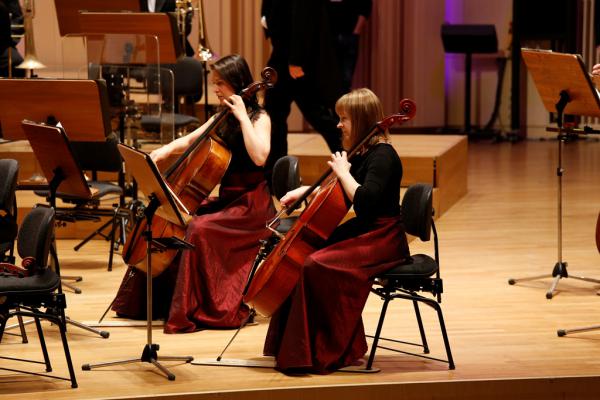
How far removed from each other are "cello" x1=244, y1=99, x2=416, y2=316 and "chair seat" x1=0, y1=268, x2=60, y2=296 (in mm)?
731

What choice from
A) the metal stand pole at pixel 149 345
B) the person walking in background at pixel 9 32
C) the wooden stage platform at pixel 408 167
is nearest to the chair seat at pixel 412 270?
the metal stand pole at pixel 149 345

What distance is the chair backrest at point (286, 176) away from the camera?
5039 mm

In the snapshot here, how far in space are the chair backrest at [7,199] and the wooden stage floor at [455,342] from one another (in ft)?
1.46

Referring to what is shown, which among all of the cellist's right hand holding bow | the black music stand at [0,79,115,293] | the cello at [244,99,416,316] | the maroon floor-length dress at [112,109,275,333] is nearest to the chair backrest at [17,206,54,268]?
the cello at [244,99,416,316]

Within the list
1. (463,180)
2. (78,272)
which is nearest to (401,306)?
(78,272)

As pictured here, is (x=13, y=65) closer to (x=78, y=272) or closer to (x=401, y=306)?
(x=78, y=272)

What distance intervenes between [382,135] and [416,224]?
0.39 meters

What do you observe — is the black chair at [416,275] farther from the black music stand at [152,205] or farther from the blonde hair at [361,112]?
the black music stand at [152,205]

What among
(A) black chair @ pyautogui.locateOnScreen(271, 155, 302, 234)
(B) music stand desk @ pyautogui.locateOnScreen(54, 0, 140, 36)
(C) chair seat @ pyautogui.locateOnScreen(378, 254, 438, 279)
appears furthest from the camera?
(B) music stand desk @ pyautogui.locateOnScreen(54, 0, 140, 36)

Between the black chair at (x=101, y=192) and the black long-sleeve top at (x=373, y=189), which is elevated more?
the black long-sleeve top at (x=373, y=189)

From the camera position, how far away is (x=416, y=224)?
4.38 m

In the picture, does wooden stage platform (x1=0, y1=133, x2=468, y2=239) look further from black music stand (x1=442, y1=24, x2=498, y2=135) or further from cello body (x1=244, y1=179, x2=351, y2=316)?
black music stand (x1=442, y1=24, x2=498, y2=135)

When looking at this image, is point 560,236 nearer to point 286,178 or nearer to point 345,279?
point 286,178

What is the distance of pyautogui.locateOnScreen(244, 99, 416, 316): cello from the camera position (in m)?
4.10
